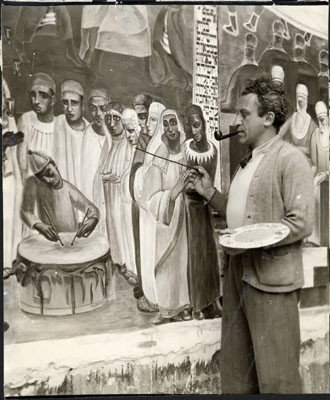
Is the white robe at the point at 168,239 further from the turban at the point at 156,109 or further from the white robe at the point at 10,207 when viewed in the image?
the white robe at the point at 10,207

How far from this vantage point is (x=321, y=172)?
19.2 ft

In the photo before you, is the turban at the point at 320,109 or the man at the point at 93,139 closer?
the man at the point at 93,139

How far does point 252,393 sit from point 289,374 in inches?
11.9

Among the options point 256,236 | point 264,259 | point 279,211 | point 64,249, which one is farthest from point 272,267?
point 64,249

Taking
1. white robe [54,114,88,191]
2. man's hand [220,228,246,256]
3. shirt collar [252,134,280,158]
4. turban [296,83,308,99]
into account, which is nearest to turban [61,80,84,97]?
white robe [54,114,88,191]

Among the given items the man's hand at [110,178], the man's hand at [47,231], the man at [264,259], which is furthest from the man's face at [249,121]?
the man's hand at [47,231]

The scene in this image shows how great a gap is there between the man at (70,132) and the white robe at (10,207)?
0.32 meters

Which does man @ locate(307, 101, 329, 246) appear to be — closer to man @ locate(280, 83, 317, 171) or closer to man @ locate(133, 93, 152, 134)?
man @ locate(280, 83, 317, 171)

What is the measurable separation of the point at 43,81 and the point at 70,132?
1.37 ft

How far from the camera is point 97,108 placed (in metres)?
5.82

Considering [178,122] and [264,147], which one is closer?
[264,147]

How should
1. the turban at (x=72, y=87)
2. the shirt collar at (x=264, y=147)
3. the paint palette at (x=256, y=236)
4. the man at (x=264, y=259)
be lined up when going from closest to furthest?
the paint palette at (x=256, y=236)
the man at (x=264, y=259)
the shirt collar at (x=264, y=147)
the turban at (x=72, y=87)

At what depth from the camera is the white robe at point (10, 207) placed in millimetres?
5738

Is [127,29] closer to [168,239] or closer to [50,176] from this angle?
[50,176]
